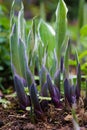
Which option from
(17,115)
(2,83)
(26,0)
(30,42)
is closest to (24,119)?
(17,115)

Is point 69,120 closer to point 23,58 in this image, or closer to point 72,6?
point 23,58

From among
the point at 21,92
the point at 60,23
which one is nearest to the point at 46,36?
the point at 60,23

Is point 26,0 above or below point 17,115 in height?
above

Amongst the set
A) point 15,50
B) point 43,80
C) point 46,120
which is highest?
point 15,50

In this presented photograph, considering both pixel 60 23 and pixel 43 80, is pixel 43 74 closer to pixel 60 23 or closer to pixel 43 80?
pixel 43 80

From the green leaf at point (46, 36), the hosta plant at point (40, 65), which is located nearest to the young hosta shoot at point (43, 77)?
the hosta plant at point (40, 65)

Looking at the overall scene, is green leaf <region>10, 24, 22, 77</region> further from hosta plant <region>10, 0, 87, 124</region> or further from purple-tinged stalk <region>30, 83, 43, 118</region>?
purple-tinged stalk <region>30, 83, 43, 118</region>
